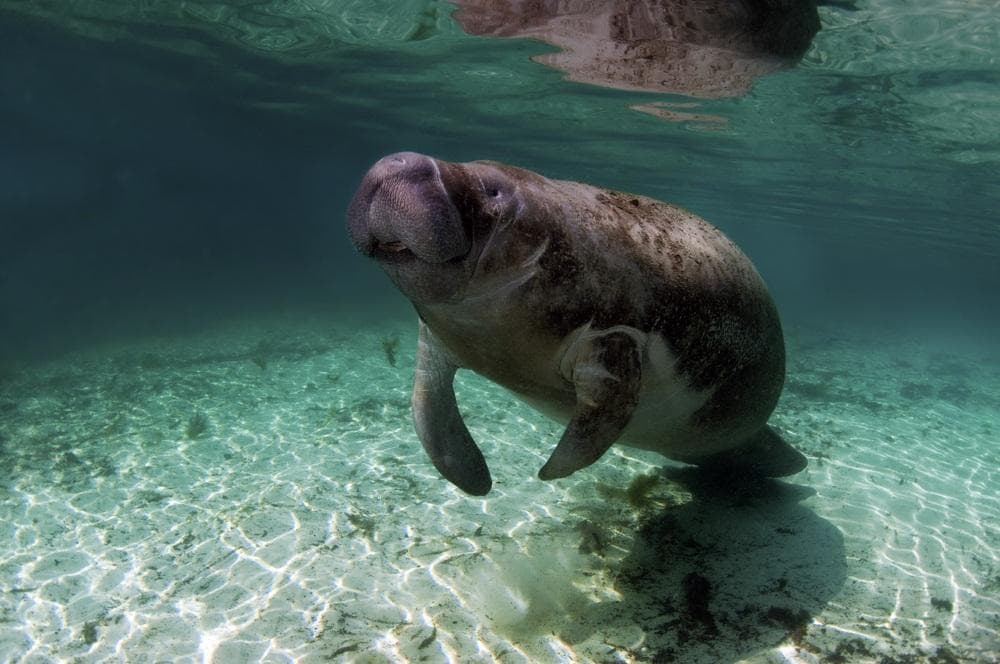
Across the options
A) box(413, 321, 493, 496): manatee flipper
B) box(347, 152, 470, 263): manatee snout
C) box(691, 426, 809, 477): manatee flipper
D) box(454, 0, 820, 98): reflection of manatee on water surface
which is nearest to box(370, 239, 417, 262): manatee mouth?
box(347, 152, 470, 263): manatee snout

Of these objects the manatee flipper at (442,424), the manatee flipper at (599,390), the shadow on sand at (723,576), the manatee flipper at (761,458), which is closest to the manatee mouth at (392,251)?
the manatee flipper at (599,390)

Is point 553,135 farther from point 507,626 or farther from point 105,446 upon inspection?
point 507,626

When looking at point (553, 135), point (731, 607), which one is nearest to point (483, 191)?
point (731, 607)

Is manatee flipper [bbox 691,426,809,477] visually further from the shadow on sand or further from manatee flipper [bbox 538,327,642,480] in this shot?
manatee flipper [bbox 538,327,642,480]

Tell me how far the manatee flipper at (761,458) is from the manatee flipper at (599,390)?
257 centimetres

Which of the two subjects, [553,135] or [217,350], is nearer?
[217,350]

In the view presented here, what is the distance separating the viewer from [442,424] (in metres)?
3.99

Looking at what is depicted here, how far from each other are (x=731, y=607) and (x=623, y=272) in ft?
7.44

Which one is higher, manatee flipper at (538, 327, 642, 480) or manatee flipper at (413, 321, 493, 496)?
manatee flipper at (538, 327, 642, 480)

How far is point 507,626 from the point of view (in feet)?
12.1

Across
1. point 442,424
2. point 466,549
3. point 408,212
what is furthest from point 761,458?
point 408,212

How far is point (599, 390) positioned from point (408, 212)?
1220 mm

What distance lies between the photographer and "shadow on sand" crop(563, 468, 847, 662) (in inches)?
138

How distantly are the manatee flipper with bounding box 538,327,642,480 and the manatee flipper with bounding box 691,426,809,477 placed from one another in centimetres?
257
